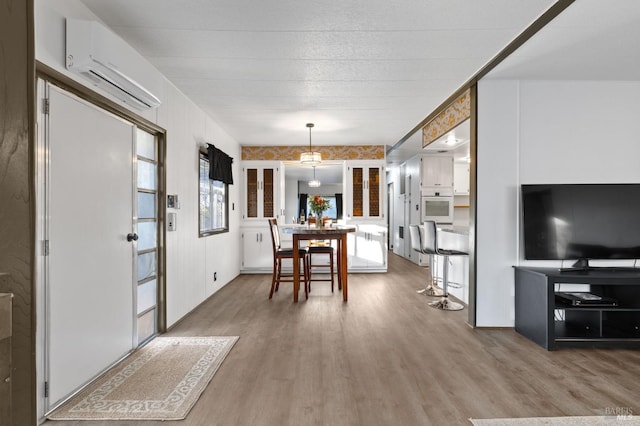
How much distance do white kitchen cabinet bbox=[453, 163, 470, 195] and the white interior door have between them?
257 inches

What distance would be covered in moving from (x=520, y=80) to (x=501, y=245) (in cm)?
162

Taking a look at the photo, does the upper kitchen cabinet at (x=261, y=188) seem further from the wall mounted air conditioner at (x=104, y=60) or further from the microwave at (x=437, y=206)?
the wall mounted air conditioner at (x=104, y=60)

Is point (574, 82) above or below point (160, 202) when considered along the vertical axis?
above

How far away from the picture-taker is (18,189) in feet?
2.46

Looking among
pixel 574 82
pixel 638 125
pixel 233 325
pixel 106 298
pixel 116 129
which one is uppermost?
pixel 574 82

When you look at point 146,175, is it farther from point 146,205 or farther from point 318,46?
point 318,46

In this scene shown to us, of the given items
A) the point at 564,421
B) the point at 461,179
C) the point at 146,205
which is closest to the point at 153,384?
the point at 146,205

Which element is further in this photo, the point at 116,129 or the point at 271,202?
the point at 271,202

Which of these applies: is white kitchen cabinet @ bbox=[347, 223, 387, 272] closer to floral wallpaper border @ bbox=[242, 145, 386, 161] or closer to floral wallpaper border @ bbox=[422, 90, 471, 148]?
floral wallpaper border @ bbox=[242, 145, 386, 161]

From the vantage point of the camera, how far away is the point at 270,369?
2578 millimetres

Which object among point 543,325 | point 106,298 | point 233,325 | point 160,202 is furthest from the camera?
point 233,325

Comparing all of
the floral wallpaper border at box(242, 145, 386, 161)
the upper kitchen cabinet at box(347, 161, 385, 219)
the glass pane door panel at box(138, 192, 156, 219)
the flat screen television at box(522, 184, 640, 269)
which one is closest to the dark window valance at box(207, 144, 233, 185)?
the floral wallpaper border at box(242, 145, 386, 161)

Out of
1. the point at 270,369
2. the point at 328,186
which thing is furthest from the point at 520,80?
the point at 328,186

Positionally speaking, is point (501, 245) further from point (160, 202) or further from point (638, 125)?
point (160, 202)
